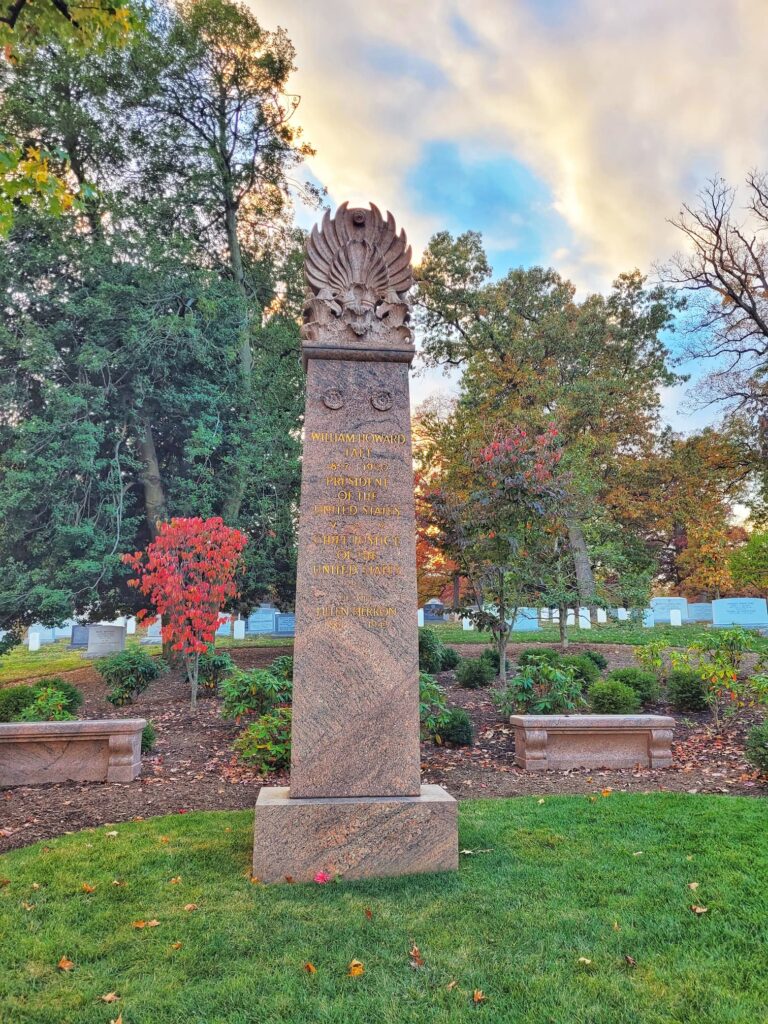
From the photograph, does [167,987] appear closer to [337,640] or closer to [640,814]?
[337,640]

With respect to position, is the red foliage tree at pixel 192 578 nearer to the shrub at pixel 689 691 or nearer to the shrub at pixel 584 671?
the shrub at pixel 584 671

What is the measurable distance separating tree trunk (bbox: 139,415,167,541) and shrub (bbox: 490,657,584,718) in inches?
344

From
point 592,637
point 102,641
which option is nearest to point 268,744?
point 102,641

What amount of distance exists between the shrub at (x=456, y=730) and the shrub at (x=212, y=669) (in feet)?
14.1

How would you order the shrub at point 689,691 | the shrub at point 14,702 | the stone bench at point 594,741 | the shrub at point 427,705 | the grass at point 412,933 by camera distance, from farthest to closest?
the shrub at point 689,691
the shrub at point 14,702
the shrub at point 427,705
the stone bench at point 594,741
the grass at point 412,933

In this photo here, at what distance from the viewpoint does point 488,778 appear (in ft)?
20.8

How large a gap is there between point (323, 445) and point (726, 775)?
5023 mm

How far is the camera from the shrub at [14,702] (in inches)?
287

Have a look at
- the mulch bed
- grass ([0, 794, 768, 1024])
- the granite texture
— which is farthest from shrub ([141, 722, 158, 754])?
the granite texture

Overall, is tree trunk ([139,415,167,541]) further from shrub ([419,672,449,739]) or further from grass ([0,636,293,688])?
shrub ([419,672,449,739])

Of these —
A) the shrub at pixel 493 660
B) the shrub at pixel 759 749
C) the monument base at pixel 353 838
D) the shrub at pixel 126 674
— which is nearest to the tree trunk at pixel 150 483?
the shrub at pixel 126 674

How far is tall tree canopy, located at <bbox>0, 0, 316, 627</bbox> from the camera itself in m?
12.3

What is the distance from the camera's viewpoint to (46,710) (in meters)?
7.12

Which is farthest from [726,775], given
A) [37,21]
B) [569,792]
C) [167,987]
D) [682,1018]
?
[37,21]
